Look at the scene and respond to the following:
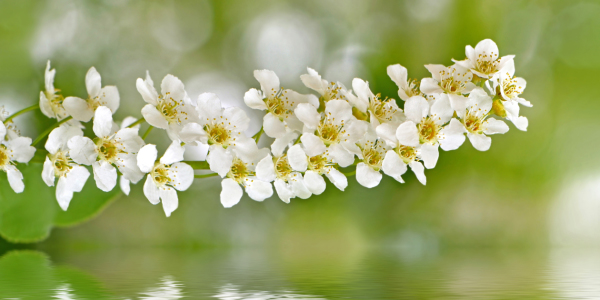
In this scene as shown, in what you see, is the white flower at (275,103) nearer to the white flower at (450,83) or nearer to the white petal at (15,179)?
the white flower at (450,83)

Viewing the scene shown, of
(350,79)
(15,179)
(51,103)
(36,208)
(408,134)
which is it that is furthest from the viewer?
(350,79)

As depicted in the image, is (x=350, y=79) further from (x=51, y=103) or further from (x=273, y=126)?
(x=273, y=126)

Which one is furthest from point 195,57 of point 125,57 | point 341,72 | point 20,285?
point 20,285

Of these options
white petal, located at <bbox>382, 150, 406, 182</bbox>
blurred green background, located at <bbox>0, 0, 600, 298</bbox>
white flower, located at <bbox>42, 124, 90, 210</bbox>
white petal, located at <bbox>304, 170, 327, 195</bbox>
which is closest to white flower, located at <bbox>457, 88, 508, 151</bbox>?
white petal, located at <bbox>382, 150, 406, 182</bbox>

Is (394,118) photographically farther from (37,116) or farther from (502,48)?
(502,48)

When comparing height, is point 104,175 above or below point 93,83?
below

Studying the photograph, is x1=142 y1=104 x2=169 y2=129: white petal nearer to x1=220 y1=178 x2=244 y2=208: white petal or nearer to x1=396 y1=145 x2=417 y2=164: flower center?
x1=220 y1=178 x2=244 y2=208: white petal

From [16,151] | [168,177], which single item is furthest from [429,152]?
[16,151]
